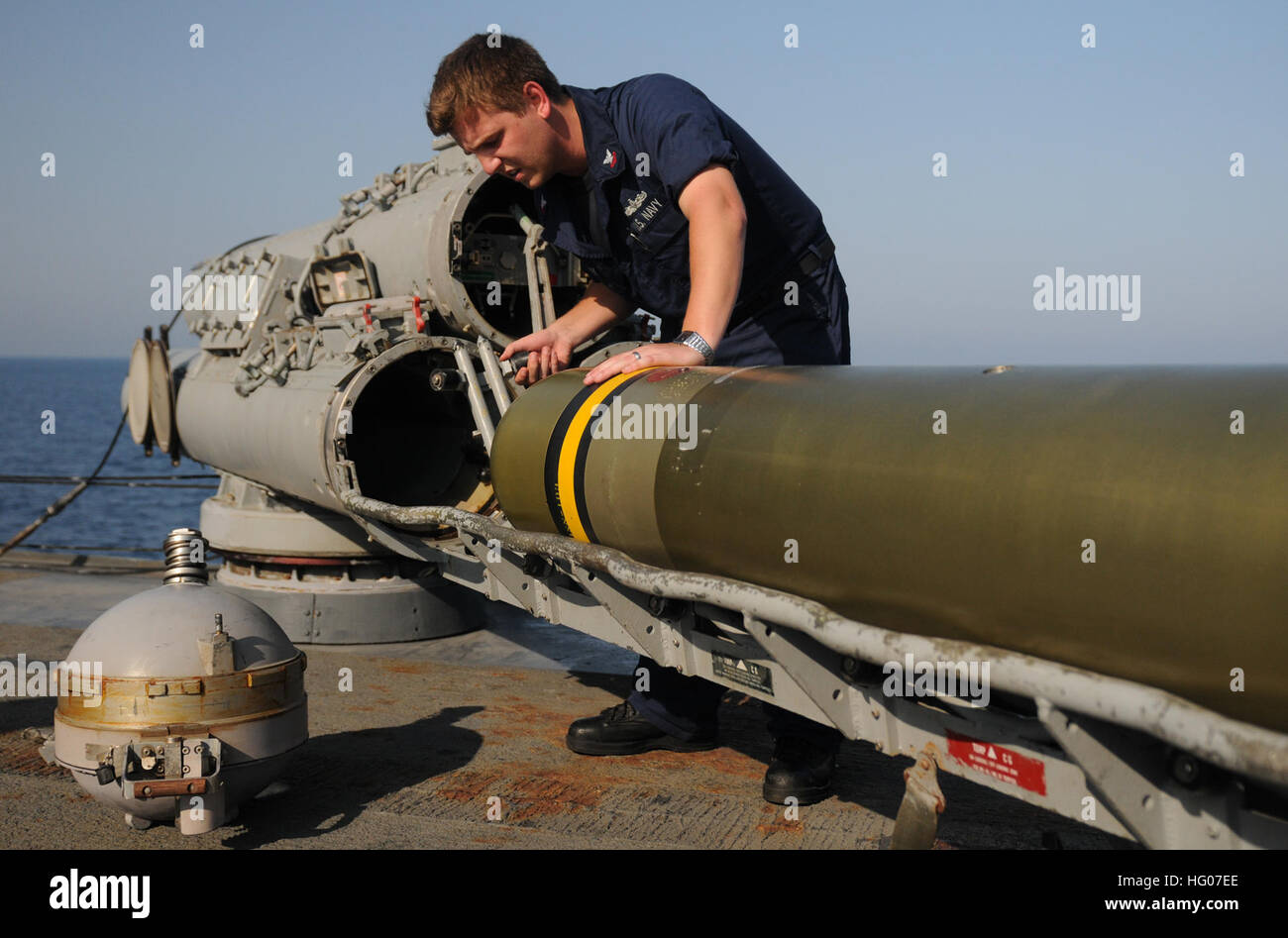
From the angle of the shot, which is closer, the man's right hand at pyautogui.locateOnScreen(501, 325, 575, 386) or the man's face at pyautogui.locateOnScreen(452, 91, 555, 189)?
the man's face at pyautogui.locateOnScreen(452, 91, 555, 189)

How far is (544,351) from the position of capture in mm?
4961

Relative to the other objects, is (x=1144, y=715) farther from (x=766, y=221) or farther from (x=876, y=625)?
(x=766, y=221)

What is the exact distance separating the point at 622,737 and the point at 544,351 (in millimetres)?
1771

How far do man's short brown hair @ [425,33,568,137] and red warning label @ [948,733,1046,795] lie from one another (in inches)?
96.1

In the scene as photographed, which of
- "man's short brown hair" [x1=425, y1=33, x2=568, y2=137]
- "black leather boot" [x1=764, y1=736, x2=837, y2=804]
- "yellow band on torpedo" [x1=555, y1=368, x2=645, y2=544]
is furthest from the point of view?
"black leather boot" [x1=764, y1=736, x2=837, y2=804]

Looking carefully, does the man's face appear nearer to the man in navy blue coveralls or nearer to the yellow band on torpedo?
the man in navy blue coveralls

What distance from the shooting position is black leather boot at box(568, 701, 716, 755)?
5359mm

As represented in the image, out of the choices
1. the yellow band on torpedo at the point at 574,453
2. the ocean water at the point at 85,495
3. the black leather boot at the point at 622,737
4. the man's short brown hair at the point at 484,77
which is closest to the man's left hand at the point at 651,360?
the yellow band on torpedo at the point at 574,453

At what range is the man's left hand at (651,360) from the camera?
3686 millimetres

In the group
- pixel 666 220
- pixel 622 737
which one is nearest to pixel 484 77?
pixel 666 220

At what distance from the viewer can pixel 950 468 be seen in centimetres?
271

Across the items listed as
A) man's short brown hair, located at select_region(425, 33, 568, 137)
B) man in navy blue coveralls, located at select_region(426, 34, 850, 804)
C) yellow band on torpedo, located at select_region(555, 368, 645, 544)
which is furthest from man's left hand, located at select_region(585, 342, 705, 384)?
man's short brown hair, located at select_region(425, 33, 568, 137)

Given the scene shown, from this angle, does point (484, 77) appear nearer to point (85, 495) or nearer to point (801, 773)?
point (801, 773)
